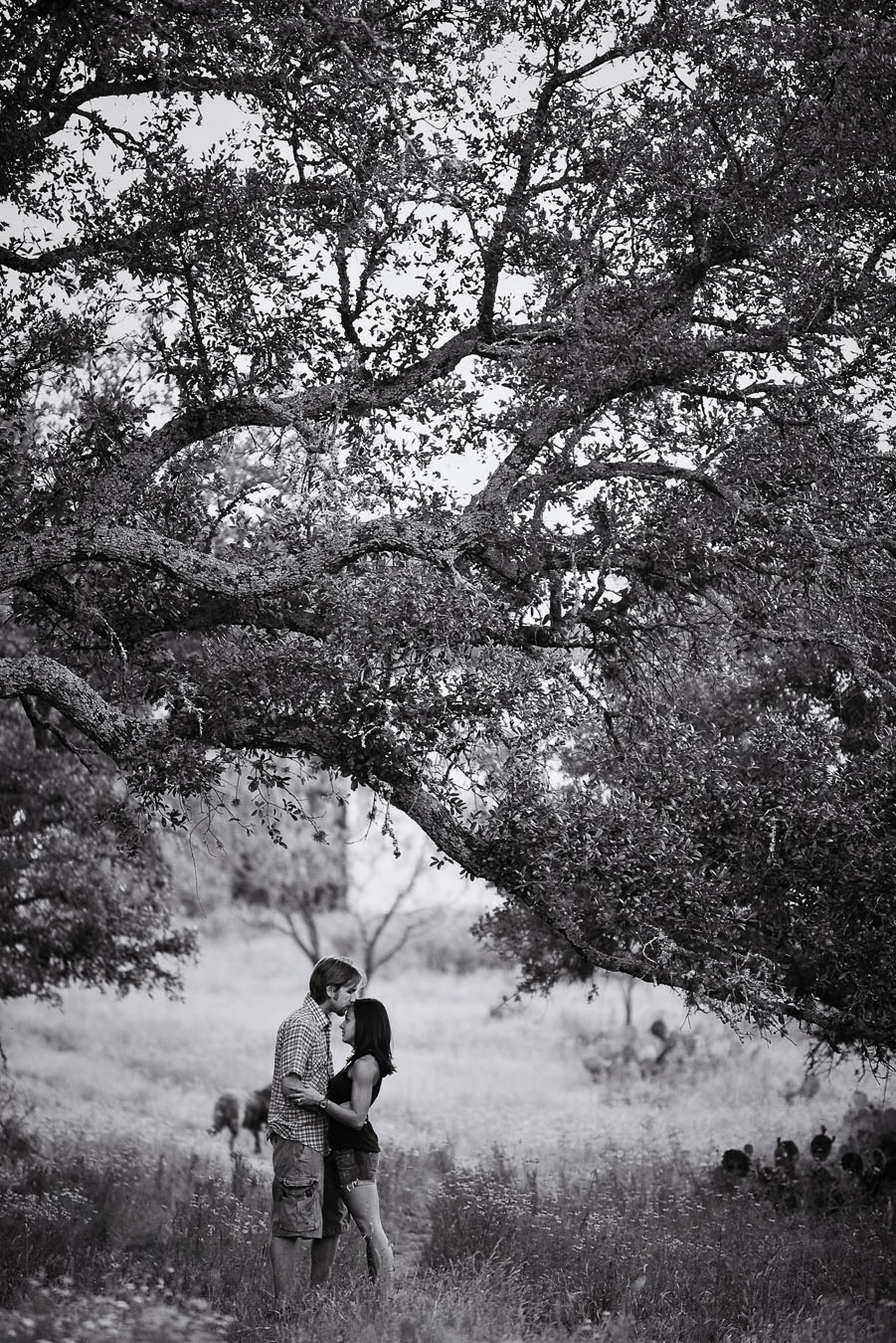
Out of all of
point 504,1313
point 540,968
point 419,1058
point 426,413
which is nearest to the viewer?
point 504,1313

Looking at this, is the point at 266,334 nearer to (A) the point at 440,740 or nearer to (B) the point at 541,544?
(B) the point at 541,544

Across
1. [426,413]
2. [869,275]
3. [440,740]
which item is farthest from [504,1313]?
[869,275]

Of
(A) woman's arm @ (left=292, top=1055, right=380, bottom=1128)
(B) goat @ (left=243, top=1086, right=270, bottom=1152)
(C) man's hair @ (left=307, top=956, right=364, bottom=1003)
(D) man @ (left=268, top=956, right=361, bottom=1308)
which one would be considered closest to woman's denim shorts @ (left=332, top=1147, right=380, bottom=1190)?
(D) man @ (left=268, top=956, right=361, bottom=1308)

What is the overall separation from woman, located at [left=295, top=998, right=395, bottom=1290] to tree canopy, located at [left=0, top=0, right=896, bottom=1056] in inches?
48.1

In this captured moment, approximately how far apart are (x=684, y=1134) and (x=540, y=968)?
6351 millimetres

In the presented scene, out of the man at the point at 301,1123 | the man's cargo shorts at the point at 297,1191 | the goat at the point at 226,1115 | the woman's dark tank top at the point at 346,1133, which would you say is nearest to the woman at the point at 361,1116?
the woman's dark tank top at the point at 346,1133

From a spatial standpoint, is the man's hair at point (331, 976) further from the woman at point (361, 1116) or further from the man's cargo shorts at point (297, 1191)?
the man's cargo shorts at point (297, 1191)

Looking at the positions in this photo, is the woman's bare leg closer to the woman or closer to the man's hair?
the woman

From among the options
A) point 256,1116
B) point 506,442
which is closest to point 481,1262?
point 506,442

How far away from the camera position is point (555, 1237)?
11.3m

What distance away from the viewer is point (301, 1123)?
285 inches

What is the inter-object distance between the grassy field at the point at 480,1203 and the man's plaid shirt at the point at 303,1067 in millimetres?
921

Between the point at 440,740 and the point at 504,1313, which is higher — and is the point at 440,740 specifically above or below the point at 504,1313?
above

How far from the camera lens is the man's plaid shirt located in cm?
714
